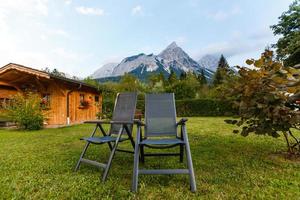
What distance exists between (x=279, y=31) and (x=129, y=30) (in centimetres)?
1488

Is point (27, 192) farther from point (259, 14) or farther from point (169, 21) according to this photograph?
point (169, 21)

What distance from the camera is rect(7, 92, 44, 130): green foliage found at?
9.02 meters

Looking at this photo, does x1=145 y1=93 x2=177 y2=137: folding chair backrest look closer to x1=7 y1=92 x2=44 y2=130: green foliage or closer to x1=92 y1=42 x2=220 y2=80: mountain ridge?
x1=7 y1=92 x2=44 y2=130: green foliage

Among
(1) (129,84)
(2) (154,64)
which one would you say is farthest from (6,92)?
(2) (154,64)

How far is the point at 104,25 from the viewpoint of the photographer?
42.4 ft

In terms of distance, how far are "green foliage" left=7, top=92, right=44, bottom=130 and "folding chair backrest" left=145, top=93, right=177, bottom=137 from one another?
7509 mm

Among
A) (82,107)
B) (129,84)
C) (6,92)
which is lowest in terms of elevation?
(82,107)

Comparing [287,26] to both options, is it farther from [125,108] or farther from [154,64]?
[154,64]

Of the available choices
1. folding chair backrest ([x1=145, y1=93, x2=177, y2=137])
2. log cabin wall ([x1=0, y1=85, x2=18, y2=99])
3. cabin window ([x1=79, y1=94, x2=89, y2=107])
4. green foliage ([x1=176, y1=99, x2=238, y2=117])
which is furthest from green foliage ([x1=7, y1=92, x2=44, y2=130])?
green foliage ([x1=176, y1=99, x2=238, y2=117])

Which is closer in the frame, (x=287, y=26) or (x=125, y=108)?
(x=125, y=108)

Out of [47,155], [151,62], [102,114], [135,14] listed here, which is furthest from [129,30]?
[151,62]

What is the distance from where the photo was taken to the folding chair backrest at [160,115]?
3.51m

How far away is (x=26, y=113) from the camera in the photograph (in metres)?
9.07

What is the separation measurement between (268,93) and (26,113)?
9.51 m
